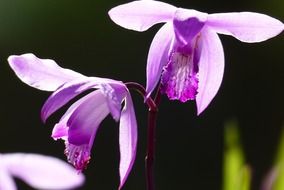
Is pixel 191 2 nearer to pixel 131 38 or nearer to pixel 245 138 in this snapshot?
pixel 131 38

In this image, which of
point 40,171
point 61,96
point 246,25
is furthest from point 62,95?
point 40,171

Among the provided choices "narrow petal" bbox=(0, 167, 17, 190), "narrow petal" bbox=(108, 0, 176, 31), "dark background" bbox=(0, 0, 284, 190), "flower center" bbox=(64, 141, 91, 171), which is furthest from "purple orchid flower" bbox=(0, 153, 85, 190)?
"dark background" bbox=(0, 0, 284, 190)

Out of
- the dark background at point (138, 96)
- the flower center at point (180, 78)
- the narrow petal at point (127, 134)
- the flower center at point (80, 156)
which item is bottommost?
the dark background at point (138, 96)

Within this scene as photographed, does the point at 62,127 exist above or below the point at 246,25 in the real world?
below

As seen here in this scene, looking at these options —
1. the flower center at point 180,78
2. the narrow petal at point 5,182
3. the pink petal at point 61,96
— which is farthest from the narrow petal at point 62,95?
the narrow petal at point 5,182

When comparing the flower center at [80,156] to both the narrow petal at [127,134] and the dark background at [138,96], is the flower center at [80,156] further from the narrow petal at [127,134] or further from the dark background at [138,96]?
the dark background at [138,96]

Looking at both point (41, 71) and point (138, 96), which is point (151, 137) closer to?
point (41, 71)

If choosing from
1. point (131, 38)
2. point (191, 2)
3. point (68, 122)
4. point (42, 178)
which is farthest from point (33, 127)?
point (68, 122)

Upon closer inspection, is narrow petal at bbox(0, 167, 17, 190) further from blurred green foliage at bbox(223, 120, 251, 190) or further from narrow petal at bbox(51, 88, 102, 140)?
blurred green foliage at bbox(223, 120, 251, 190)
